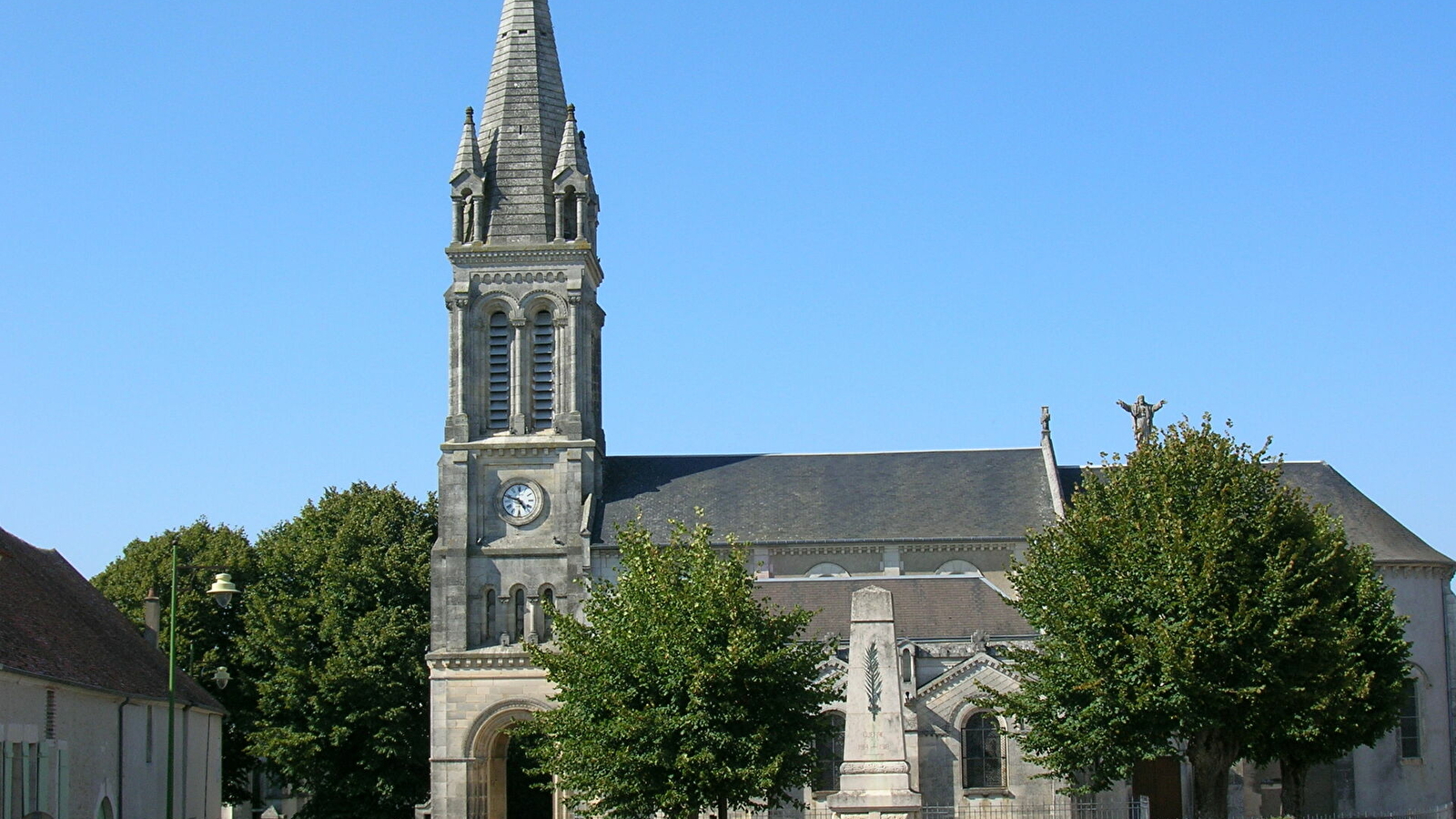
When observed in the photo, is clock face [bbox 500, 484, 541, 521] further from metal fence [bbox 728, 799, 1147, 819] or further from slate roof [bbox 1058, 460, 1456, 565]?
slate roof [bbox 1058, 460, 1456, 565]

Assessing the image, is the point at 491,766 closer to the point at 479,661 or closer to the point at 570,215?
the point at 479,661

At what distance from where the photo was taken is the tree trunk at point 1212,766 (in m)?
35.9

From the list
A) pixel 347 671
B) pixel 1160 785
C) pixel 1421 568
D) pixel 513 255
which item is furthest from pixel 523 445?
pixel 1421 568

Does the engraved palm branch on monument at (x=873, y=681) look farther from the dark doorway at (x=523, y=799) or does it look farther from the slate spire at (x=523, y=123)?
the dark doorway at (x=523, y=799)

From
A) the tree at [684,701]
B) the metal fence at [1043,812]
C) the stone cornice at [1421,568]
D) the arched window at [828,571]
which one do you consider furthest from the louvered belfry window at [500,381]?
the stone cornice at [1421,568]

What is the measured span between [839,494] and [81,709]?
26.7 m

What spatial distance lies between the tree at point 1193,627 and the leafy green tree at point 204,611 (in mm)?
30557

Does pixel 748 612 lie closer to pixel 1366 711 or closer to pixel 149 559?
pixel 1366 711

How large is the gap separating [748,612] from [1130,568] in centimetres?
803

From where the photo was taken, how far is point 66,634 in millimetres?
38219

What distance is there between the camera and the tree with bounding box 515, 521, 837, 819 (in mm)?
35031

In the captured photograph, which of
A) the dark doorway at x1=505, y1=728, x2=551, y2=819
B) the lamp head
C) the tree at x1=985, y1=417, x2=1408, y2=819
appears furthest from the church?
the lamp head

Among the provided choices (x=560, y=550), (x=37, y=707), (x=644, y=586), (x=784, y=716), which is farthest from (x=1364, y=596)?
(x=37, y=707)

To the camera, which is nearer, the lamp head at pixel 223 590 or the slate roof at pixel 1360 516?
the lamp head at pixel 223 590
